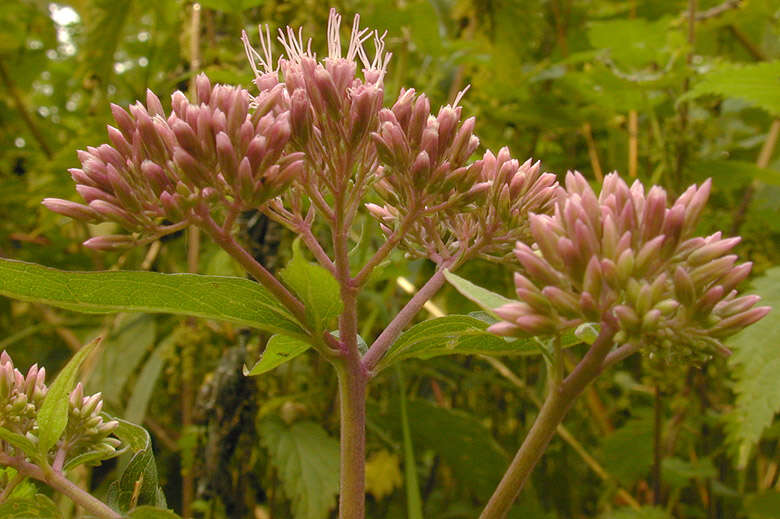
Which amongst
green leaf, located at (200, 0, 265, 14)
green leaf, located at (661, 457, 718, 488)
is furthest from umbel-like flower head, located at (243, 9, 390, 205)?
green leaf, located at (661, 457, 718, 488)

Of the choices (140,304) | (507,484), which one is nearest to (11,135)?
(140,304)

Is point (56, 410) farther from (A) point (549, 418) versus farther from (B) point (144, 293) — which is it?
(A) point (549, 418)

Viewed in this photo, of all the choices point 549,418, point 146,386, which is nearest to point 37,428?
point 549,418

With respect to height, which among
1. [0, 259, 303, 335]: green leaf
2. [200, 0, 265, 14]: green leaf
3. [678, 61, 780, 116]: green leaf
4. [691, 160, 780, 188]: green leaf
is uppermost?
[200, 0, 265, 14]: green leaf

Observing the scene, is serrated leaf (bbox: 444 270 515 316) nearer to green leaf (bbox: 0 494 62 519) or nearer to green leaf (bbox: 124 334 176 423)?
green leaf (bbox: 0 494 62 519)

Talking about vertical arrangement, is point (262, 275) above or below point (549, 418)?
above

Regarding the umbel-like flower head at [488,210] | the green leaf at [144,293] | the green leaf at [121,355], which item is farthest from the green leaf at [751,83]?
the green leaf at [121,355]
